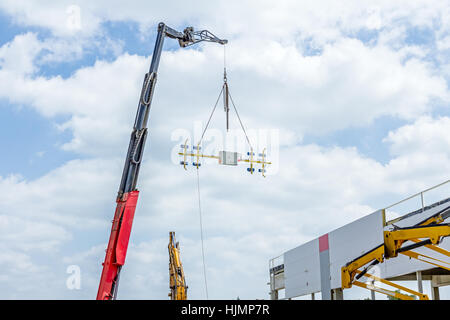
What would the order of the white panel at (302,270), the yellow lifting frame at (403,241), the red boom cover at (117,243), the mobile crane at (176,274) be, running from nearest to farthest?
the yellow lifting frame at (403,241) → the red boom cover at (117,243) → the white panel at (302,270) → the mobile crane at (176,274)

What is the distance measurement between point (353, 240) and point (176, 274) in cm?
1771

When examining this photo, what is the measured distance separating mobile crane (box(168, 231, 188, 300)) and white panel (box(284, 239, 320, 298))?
333 inches

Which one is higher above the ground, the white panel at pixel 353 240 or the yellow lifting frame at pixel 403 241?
the white panel at pixel 353 240

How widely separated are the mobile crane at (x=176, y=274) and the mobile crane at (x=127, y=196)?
2406 centimetres

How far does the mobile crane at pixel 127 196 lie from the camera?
67.1 feet

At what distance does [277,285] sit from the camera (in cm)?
4709

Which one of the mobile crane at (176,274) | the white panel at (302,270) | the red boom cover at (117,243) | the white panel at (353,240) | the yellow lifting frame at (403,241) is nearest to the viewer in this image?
the yellow lifting frame at (403,241)

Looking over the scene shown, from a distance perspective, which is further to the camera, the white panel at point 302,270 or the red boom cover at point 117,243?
the white panel at point 302,270

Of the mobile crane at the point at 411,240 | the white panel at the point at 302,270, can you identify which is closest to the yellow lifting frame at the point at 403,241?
the mobile crane at the point at 411,240

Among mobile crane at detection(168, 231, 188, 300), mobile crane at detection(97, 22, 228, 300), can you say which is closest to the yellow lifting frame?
mobile crane at detection(97, 22, 228, 300)

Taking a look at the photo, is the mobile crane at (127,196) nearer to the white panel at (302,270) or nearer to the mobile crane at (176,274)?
the white panel at (302,270)

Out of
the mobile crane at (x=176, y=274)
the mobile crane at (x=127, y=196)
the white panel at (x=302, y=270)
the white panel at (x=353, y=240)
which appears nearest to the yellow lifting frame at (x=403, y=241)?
the white panel at (x=353, y=240)

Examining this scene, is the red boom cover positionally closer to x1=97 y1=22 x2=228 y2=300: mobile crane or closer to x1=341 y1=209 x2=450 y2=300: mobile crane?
x1=97 y1=22 x2=228 y2=300: mobile crane
